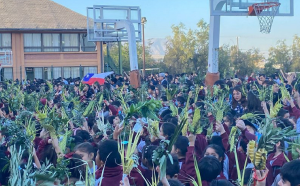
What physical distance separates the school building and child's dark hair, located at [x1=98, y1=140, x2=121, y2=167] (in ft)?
103

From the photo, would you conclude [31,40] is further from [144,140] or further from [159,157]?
[159,157]

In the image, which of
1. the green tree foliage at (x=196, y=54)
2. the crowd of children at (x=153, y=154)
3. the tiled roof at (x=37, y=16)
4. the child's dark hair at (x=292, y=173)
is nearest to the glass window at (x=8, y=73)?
the tiled roof at (x=37, y=16)

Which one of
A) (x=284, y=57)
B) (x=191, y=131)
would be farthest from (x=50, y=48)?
(x=191, y=131)

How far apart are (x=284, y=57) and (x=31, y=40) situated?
3014 centimetres

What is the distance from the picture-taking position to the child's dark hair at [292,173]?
3.95m

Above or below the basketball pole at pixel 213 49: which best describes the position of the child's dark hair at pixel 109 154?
below

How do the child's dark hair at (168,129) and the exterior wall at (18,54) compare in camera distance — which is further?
the exterior wall at (18,54)

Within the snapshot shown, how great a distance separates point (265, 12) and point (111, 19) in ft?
37.1

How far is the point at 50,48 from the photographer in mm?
37250

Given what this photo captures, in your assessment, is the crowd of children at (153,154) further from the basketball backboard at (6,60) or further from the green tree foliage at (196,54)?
the green tree foliage at (196,54)

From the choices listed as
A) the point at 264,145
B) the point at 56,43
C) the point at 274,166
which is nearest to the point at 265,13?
the point at 274,166

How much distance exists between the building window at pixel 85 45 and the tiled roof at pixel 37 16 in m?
1.22

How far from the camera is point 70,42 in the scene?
123ft

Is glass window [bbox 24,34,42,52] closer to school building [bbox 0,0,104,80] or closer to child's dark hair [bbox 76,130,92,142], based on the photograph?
school building [bbox 0,0,104,80]
